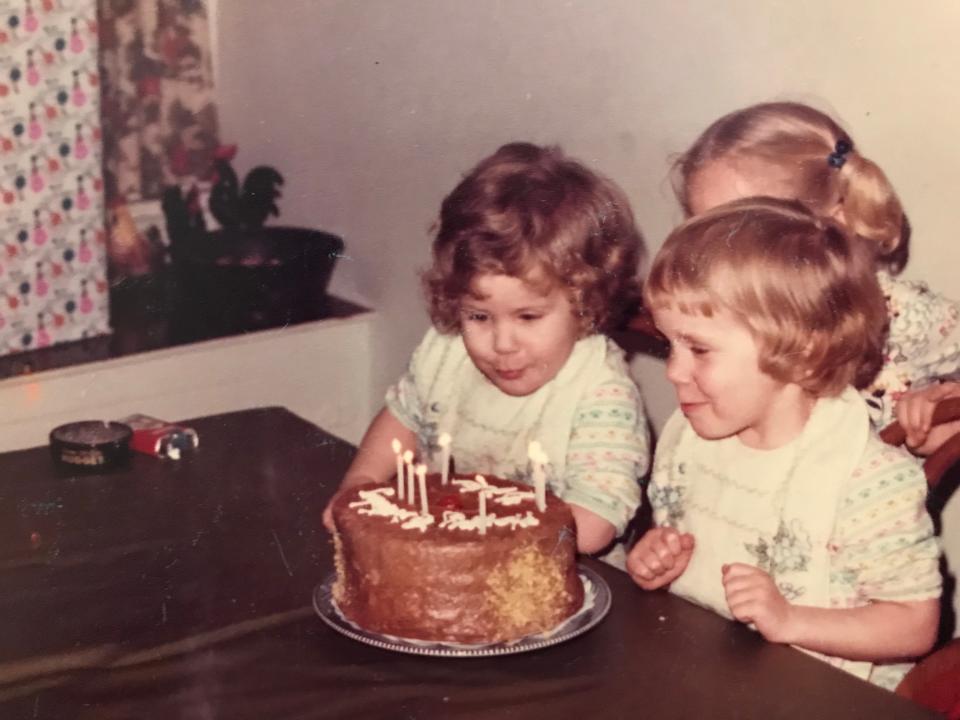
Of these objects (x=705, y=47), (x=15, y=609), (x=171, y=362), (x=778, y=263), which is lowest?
(x=171, y=362)

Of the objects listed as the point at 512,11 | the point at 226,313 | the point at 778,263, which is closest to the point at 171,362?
A: the point at 226,313

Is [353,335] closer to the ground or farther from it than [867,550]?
closer to the ground

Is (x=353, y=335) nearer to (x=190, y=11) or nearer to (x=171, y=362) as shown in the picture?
(x=171, y=362)

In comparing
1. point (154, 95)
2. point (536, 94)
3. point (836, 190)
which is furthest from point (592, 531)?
point (154, 95)

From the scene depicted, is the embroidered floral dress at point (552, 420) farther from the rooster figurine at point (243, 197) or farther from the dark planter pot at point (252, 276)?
the rooster figurine at point (243, 197)

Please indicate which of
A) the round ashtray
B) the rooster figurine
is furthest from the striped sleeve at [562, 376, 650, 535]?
the rooster figurine

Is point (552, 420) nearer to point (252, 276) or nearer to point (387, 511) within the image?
point (387, 511)
